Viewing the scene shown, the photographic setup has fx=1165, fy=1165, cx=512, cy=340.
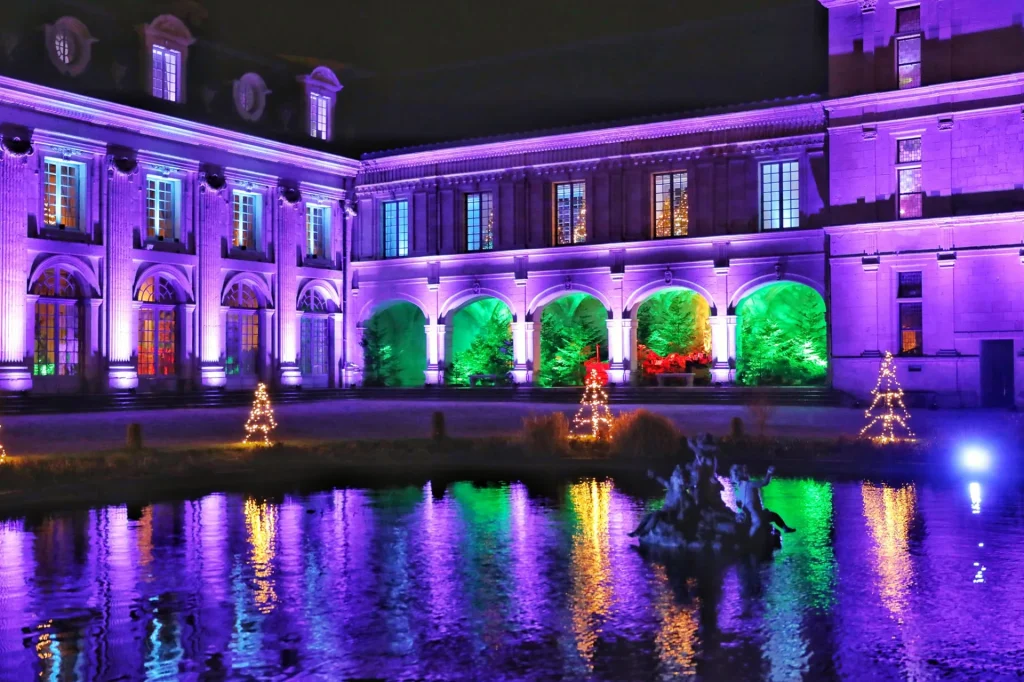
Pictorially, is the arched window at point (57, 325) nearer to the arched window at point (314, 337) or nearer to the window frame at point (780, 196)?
the arched window at point (314, 337)

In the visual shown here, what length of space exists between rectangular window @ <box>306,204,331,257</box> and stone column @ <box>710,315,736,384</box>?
16633 millimetres

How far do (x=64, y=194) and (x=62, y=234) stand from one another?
4.43ft

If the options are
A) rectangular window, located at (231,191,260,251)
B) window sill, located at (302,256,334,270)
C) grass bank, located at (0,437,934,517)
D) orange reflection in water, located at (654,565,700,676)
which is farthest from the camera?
window sill, located at (302,256,334,270)

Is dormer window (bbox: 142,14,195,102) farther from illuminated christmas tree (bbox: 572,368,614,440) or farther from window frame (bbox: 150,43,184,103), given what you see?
illuminated christmas tree (bbox: 572,368,614,440)

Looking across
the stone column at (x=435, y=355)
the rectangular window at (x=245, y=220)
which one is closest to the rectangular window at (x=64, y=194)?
the rectangular window at (x=245, y=220)

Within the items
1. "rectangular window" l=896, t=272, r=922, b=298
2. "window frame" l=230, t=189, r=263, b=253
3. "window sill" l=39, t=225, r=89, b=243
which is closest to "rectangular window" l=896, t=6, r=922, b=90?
"rectangular window" l=896, t=272, r=922, b=298

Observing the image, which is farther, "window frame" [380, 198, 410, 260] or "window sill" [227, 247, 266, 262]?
Result: "window frame" [380, 198, 410, 260]

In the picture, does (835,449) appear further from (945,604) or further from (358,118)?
(358,118)

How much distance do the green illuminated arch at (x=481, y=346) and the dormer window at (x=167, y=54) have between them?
13.7 meters

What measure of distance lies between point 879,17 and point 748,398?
1258cm

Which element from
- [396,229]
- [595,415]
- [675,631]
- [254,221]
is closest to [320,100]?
[396,229]

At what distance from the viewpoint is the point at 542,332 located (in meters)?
46.1

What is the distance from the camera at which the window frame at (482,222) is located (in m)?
45.3

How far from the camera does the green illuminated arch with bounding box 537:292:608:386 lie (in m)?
44.8
